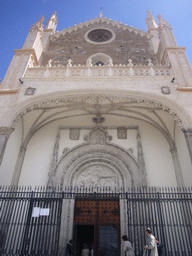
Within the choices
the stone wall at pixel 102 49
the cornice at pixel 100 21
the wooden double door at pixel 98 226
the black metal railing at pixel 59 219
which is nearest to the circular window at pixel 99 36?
the stone wall at pixel 102 49

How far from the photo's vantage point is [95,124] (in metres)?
10.9

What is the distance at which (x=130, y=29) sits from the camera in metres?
15.0

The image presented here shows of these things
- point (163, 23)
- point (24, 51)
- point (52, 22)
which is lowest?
point (24, 51)

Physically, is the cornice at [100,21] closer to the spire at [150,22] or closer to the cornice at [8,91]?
the spire at [150,22]

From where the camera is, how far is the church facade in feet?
26.9

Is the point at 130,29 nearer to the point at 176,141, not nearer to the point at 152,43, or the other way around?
the point at 152,43

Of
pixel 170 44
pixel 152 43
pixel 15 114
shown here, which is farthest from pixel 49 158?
pixel 152 43

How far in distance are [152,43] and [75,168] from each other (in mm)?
10384

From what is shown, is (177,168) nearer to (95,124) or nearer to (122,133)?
(122,133)

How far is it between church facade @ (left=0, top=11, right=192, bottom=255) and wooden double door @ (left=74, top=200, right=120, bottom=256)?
0.38 feet

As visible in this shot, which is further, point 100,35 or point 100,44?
point 100,35

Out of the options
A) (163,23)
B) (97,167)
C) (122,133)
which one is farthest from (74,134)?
(163,23)

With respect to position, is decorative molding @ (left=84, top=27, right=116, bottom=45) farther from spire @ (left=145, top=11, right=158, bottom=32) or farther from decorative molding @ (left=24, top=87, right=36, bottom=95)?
decorative molding @ (left=24, top=87, right=36, bottom=95)

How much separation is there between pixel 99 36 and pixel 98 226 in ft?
44.1
